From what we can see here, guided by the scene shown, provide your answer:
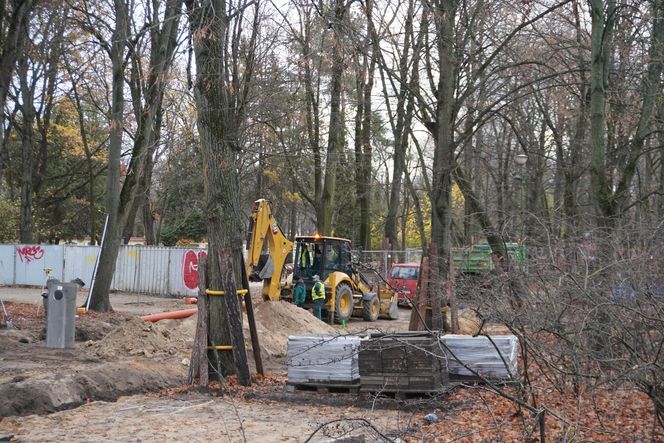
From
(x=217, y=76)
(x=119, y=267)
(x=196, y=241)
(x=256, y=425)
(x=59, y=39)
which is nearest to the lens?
(x=256, y=425)

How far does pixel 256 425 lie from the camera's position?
8867 millimetres

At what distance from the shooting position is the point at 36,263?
33875 mm

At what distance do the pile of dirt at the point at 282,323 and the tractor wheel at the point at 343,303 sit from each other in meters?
2.40

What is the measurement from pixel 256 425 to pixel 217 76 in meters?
5.49

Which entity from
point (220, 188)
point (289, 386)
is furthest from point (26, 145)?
point (289, 386)

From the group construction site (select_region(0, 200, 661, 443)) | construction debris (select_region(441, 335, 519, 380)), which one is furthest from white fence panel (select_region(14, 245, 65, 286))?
construction debris (select_region(441, 335, 519, 380))

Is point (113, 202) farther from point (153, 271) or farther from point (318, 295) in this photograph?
point (153, 271)

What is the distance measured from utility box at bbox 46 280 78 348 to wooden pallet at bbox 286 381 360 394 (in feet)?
19.3

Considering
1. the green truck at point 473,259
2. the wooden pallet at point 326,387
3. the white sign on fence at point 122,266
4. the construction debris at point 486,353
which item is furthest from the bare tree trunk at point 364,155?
the construction debris at point 486,353

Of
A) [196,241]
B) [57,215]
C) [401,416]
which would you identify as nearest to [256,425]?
[401,416]

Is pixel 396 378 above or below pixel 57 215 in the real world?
below

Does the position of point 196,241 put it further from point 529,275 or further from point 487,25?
point 529,275

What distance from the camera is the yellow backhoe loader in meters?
19.2

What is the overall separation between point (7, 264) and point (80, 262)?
4.24 m
